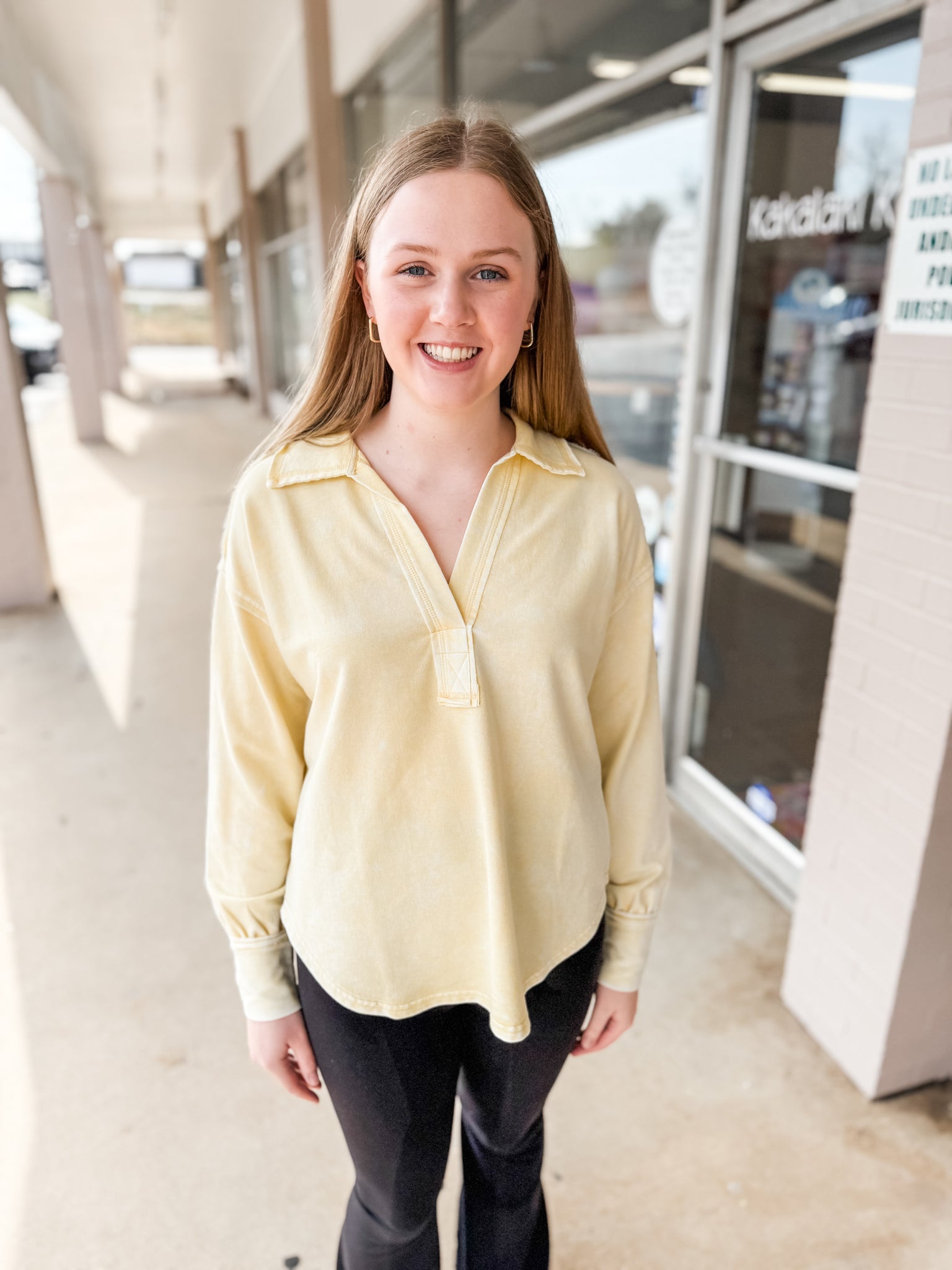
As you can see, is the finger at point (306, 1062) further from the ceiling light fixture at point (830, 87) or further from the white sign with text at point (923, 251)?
the ceiling light fixture at point (830, 87)

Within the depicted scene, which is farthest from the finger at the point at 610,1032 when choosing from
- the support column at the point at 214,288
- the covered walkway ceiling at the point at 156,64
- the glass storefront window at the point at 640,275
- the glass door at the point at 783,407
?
the support column at the point at 214,288

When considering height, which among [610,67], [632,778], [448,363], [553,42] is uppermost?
[553,42]

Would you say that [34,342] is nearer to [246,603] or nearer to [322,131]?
[322,131]

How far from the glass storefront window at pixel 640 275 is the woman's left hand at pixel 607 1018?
1.99 metres

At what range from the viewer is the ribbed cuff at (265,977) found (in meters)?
1.11

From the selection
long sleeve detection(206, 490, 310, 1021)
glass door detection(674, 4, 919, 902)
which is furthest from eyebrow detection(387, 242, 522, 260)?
glass door detection(674, 4, 919, 902)

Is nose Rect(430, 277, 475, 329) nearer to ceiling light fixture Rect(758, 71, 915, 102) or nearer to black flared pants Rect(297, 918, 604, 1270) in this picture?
black flared pants Rect(297, 918, 604, 1270)

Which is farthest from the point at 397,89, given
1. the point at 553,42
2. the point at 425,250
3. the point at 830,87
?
the point at 425,250

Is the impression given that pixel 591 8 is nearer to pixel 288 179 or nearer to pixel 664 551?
pixel 664 551

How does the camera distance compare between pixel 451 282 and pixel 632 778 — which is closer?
pixel 451 282

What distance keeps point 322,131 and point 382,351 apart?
6304 mm

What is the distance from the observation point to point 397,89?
525cm

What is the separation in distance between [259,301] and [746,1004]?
1247 centimetres

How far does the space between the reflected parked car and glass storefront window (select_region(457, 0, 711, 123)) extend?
577 inches
